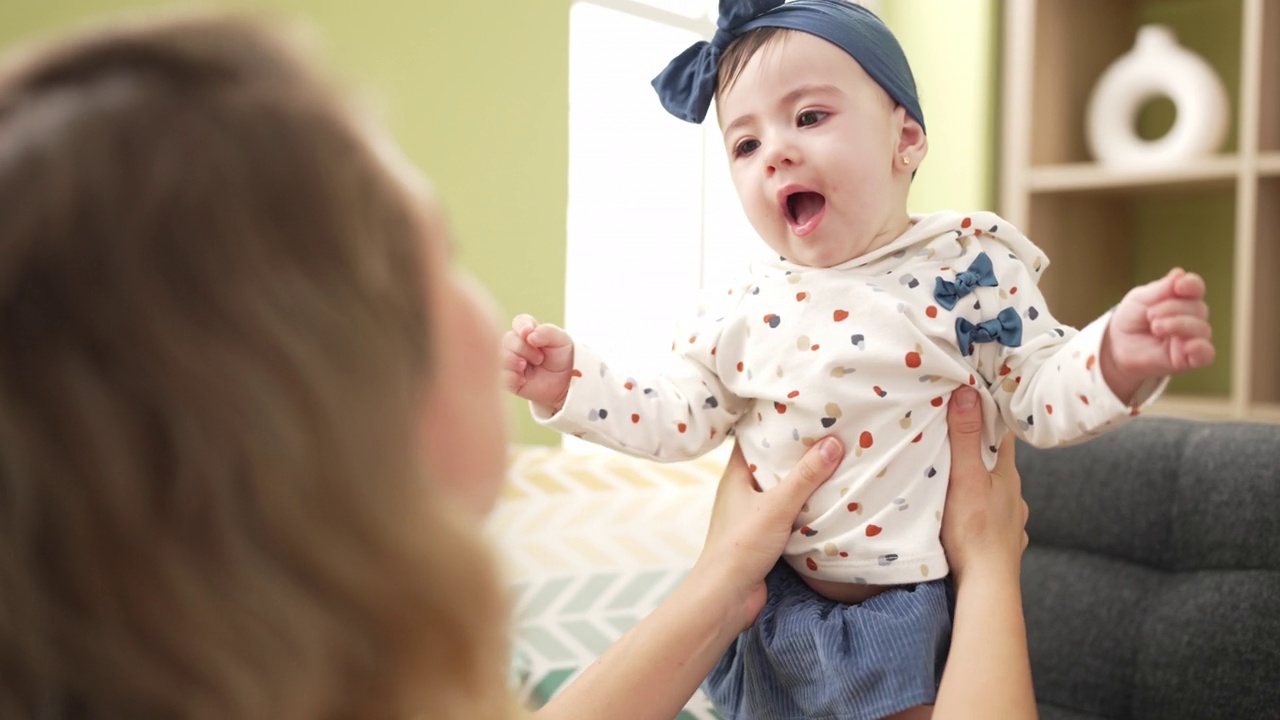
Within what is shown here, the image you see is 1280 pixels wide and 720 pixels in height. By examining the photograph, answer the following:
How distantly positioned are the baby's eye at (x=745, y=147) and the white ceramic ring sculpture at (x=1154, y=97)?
1.82m

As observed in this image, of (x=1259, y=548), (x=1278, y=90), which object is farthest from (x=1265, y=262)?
(x=1259, y=548)

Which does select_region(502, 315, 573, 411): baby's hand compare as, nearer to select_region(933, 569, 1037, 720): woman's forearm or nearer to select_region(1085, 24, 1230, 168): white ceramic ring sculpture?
select_region(933, 569, 1037, 720): woman's forearm

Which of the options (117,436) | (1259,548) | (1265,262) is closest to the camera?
(117,436)

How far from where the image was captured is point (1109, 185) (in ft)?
8.45

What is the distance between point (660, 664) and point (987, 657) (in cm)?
32

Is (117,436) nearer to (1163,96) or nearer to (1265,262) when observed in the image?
(1265,262)

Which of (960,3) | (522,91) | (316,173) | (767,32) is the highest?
(960,3)

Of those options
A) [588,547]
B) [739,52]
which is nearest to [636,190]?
[588,547]

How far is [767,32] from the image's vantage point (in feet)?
3.38

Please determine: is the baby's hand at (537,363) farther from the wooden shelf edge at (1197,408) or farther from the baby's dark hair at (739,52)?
the wooden shelf edge at (1197,408)

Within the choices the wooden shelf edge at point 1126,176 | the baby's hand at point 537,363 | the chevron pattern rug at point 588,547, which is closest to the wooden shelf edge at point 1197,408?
the wooden shelf edge at point 1126,176

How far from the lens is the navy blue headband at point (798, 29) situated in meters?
1.00

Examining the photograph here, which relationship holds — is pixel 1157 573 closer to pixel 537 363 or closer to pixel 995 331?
pixel 995 331

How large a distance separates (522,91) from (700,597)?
49.7 inches
